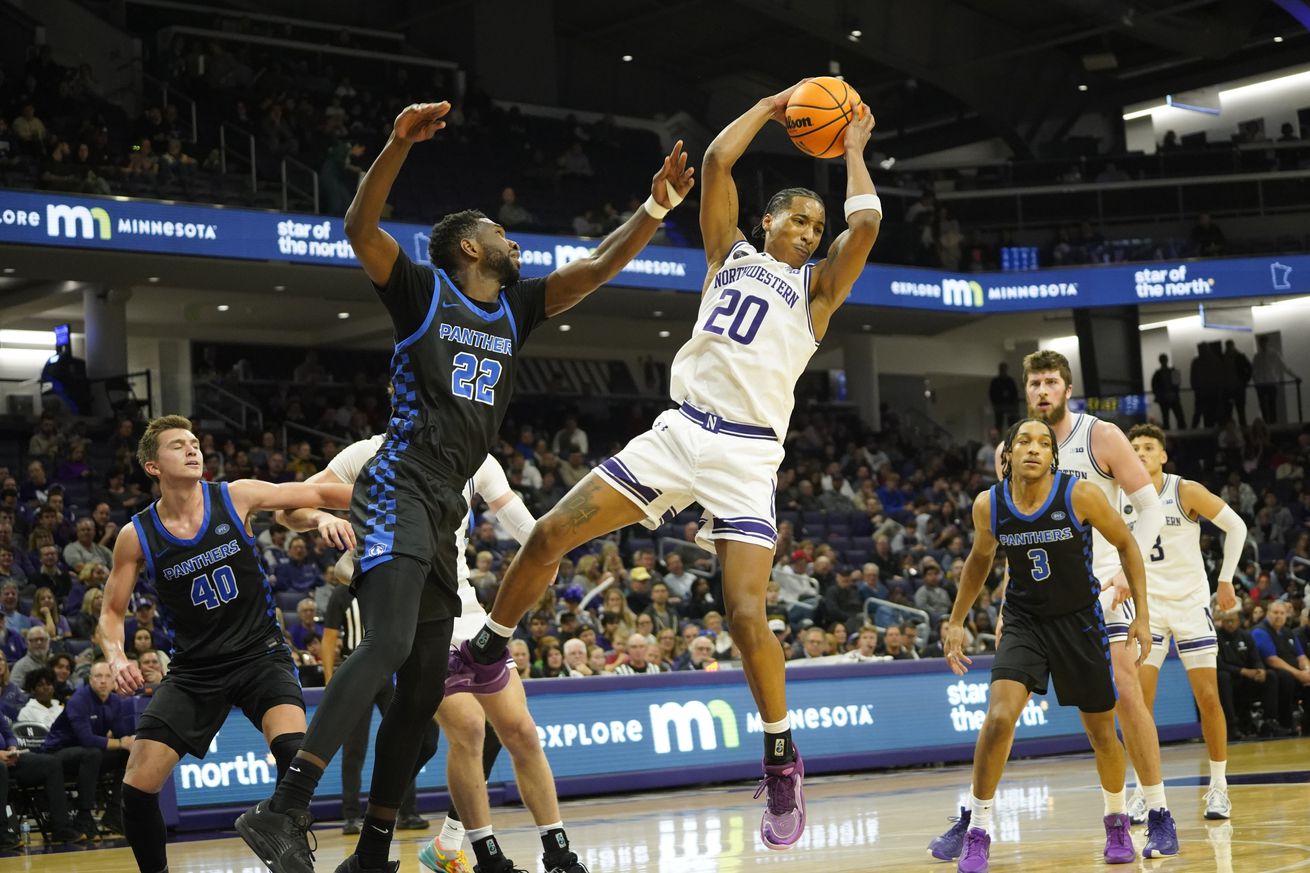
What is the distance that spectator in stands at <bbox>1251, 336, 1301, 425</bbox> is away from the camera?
98.4 feet

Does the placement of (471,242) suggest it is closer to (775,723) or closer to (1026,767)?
(775,723)

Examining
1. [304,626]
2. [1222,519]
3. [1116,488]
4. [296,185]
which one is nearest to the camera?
[1116,488]

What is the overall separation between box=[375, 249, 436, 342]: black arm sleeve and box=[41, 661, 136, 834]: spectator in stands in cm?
676

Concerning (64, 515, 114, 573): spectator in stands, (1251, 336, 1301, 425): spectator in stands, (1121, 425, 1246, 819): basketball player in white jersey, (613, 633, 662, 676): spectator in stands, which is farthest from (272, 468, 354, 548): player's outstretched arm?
(1251, 336, 1301, 425): spectator in stands

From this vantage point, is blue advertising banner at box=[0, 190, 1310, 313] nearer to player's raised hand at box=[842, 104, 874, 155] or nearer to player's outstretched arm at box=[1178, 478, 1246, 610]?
player's outstretched arm at box=[1178, 478, 1246, 610]

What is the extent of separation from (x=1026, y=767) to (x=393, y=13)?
22.3m

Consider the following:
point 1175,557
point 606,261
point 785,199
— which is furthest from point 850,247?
point 1175,557

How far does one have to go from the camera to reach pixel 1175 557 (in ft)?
30.6

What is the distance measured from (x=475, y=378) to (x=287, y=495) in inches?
50.9

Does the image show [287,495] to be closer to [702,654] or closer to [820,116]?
[820,116]

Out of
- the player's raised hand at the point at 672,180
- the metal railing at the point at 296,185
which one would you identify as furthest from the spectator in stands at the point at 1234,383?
the player's raised hand at the point at 672,180

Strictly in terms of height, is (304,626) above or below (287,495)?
below

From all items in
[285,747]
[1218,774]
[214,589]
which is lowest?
[1218,774]

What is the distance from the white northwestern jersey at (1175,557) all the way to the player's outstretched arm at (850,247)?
3.96 meters
